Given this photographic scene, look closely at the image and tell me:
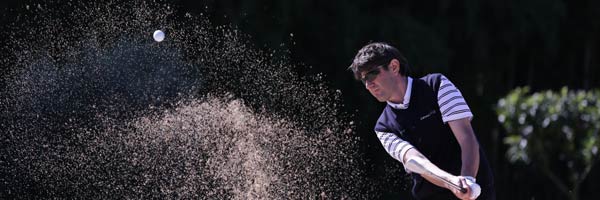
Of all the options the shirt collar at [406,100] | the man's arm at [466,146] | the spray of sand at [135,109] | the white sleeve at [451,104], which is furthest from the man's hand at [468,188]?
the spray of sand at [135,109]

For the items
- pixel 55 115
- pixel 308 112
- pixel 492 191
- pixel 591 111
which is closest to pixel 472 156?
pixel 492 191

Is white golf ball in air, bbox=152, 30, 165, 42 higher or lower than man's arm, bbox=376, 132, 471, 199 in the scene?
higher

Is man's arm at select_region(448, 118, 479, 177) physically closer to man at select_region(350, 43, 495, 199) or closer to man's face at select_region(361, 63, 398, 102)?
man at select_region(350, 43, 495, 199)

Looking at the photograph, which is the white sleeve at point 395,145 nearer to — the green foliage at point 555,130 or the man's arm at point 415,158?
the man's arm at point 415,158

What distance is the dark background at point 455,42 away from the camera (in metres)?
7.27

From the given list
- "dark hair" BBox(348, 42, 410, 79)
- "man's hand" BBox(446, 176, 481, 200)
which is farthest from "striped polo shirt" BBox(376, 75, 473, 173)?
"man's hand" BBox(446, 176, 481, 200)

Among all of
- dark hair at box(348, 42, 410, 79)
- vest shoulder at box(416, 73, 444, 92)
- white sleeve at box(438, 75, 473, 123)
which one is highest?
dark hair at box(348, 42, 410, 79)

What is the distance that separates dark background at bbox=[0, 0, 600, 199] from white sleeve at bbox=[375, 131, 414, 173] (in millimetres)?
3029

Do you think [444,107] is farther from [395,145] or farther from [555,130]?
[555,130]

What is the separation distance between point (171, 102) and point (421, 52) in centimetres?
217

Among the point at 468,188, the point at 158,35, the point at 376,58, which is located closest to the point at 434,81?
the point at 376,58

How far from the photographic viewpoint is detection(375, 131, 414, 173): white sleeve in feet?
13.0

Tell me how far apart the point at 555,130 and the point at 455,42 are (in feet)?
4.01

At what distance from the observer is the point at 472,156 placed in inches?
147
